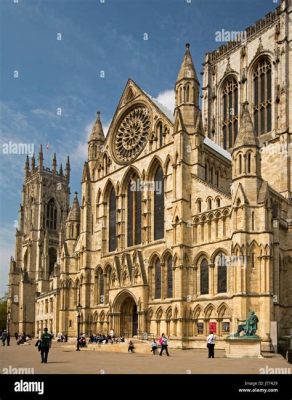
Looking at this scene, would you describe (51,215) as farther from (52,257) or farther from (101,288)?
(101,288)

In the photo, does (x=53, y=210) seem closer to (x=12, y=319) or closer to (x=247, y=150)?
(x=12, y=319)

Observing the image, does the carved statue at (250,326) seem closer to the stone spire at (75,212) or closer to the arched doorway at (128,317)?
the arched doorway at (128,317)

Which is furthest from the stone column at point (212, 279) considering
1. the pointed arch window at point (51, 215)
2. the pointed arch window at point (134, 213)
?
the pointed arch window at point (51, 215)

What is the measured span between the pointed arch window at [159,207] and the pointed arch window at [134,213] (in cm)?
250

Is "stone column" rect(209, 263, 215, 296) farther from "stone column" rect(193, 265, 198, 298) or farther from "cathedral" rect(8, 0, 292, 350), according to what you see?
"stone column" rect(193, 265, 198, 298)

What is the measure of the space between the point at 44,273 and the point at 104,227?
134 feet

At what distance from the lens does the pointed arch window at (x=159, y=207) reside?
47.4m

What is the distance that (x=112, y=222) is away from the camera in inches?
2124

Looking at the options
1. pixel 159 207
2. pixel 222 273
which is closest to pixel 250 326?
pixel 222 273

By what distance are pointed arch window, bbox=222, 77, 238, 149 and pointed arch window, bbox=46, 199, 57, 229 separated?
154ft

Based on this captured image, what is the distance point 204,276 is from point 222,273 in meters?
1.86
